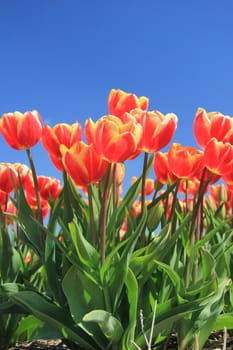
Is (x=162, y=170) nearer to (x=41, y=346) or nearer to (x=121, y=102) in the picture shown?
(x=121, y=102)

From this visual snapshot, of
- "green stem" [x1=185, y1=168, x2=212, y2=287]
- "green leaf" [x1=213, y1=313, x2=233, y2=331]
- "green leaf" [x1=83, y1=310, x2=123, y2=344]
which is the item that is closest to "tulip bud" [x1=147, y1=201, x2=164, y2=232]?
"green stem" [x1=185, y1=168, x2=212, y2=287]

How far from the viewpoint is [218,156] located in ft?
7.13

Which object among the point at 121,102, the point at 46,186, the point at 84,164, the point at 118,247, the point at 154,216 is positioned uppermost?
the point at 121,102

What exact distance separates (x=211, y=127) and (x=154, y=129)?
256mm

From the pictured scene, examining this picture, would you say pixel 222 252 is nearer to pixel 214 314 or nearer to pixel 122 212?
pixel 214 314

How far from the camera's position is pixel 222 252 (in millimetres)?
2406

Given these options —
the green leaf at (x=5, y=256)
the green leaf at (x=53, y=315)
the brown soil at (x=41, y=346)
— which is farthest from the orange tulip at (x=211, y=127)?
the brown soil at (x=41, y=346)

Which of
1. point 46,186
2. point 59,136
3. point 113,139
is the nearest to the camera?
point 113,139

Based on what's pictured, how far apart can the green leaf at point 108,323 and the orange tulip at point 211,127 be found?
0.83 m

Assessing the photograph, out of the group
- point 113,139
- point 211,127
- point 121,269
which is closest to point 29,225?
point 121,269

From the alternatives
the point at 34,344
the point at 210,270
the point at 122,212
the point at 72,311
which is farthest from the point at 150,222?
the point at 34,344

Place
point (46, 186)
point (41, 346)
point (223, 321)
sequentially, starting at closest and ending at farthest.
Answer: point (223, 321), point (41, 346), point (46, 186)

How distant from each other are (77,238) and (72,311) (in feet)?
1.16

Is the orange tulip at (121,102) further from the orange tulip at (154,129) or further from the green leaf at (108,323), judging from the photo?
the green leaf at (108,323)
